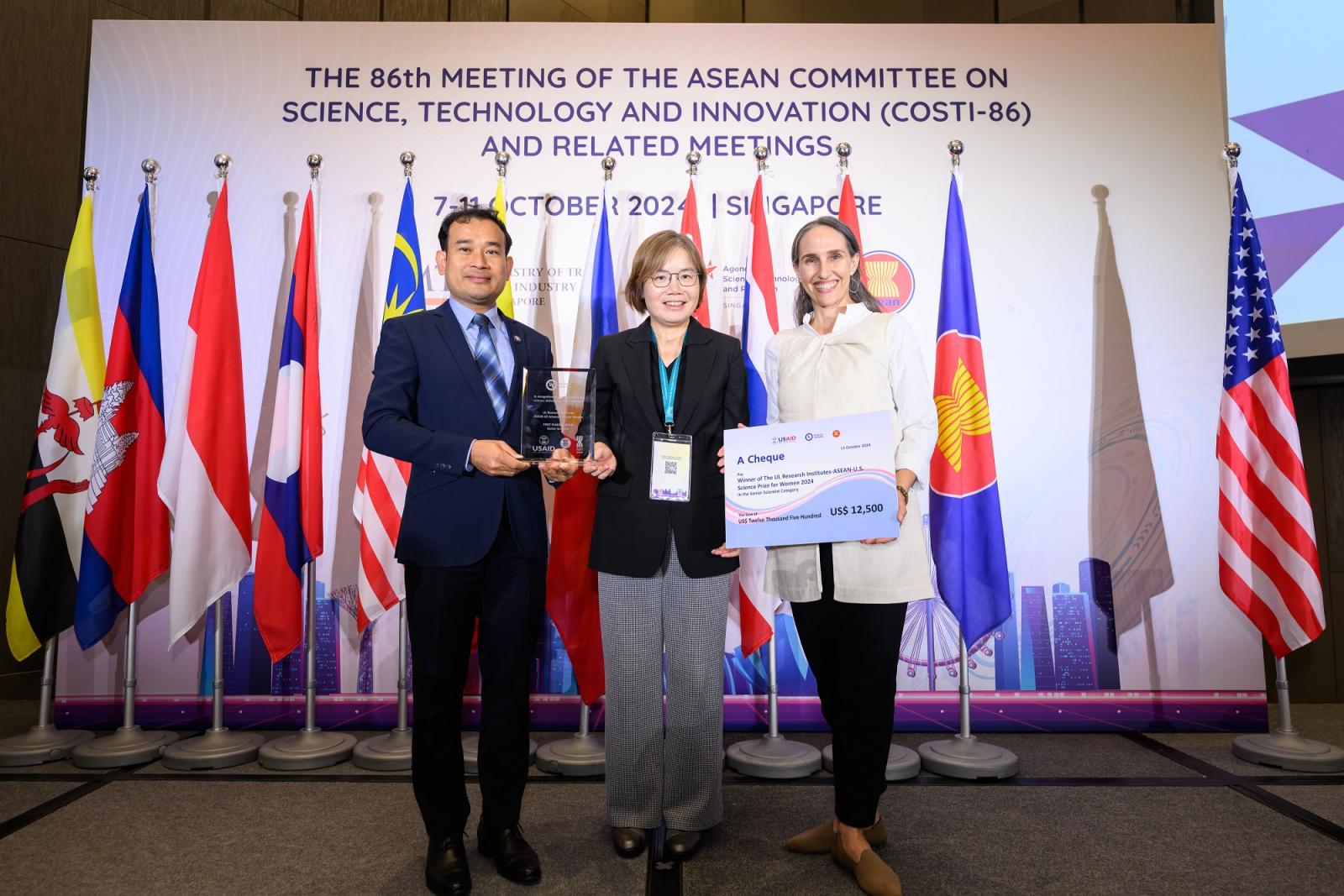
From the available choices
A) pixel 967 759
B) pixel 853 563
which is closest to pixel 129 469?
pixel 853 563

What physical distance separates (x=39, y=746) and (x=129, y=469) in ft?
3.80

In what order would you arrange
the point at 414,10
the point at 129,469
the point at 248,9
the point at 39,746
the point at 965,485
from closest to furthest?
the point at 965,485
the point at 39,746
the point at 129,469
the point at 248,9
the point at 414,10

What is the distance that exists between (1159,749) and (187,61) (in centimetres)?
541

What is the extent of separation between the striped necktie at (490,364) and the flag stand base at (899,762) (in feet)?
5.75

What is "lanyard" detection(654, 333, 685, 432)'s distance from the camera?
86.3 inches

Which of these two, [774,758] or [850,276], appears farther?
[774,758]

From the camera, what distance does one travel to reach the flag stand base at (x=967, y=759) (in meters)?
2.86

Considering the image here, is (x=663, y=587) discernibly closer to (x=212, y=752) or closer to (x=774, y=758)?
(x=774, y=758)

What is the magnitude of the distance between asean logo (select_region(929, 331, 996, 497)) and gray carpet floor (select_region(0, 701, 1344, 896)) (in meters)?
1.13

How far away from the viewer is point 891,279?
3.66m

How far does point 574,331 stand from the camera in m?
3.57

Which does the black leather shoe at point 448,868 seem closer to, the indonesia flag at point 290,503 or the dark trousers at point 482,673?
the dark trousers at point 482,673

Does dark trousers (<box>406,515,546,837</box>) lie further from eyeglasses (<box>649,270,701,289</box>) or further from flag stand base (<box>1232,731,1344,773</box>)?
flag stand base (<box>1232,731,1344,773</box>)

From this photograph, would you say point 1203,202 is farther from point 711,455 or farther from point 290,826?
point 290,826
